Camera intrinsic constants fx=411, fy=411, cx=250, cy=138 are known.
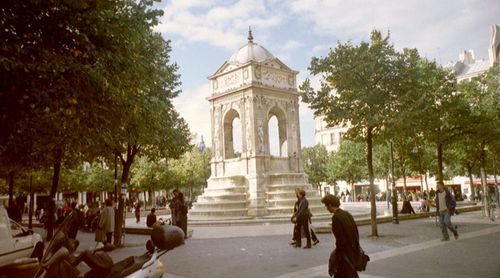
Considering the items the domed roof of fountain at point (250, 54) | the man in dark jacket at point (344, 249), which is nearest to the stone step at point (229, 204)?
the domed roof of fountain at point (250, 54)

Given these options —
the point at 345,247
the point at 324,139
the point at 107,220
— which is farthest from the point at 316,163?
the point at 345,247

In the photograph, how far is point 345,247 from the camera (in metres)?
5.43

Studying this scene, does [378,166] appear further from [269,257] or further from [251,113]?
[269,257]

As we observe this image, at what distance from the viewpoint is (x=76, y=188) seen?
177 ft

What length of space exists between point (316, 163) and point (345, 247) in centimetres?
6161

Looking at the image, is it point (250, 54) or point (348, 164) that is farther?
point (348, 164)

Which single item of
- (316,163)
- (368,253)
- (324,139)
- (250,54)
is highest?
(250,54)

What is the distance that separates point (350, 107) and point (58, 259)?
12763mm

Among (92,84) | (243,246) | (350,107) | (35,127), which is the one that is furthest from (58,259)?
(350,107)

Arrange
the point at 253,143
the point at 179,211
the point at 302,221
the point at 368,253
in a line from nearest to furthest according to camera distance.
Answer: the point at 368,253, the point at 302,221, the point at 179,211, the point at 253,143

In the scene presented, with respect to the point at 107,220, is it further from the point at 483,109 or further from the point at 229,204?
the point at 483,109

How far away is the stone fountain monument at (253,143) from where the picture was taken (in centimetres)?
2530

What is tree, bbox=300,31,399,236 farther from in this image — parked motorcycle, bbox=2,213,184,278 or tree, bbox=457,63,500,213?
parked motorcycle, bbox=2,213,184,278

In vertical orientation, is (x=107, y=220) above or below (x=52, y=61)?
below
